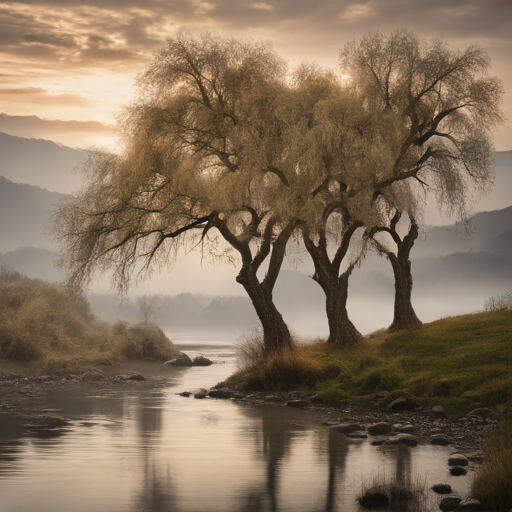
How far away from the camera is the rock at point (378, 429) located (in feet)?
48.4

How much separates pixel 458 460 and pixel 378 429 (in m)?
3.71

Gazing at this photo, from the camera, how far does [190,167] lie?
76.8 feet

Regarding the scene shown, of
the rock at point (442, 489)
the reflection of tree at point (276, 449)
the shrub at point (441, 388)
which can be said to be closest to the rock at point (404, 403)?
the shrub at point (441, 388)

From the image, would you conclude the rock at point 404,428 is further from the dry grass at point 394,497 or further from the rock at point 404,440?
the dry grass at point 394,497

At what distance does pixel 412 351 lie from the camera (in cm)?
2488

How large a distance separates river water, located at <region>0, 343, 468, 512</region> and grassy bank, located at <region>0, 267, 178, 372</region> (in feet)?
37.4

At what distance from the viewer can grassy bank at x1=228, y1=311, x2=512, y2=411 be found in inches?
707

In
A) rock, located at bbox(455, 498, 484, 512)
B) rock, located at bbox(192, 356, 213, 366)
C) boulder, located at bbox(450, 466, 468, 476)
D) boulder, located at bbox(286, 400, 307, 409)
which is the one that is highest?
rock, located at bbox(455, 498, 484, 512)

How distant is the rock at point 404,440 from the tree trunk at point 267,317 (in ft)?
36.5

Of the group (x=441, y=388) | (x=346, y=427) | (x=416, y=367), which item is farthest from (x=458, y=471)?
(x=416, y=367)

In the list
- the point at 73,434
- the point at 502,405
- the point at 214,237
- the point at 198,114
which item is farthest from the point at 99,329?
the point at 502,405

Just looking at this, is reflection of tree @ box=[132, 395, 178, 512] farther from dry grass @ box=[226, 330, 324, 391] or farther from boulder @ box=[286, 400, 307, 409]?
dry grass @ box=[226, 330, 324, 391]

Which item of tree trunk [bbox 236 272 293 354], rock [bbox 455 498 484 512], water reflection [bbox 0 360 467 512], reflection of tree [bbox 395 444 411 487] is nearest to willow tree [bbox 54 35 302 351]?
tree trunk [bbox 236 272 293 354]

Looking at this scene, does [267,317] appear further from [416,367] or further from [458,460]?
[458,460]
